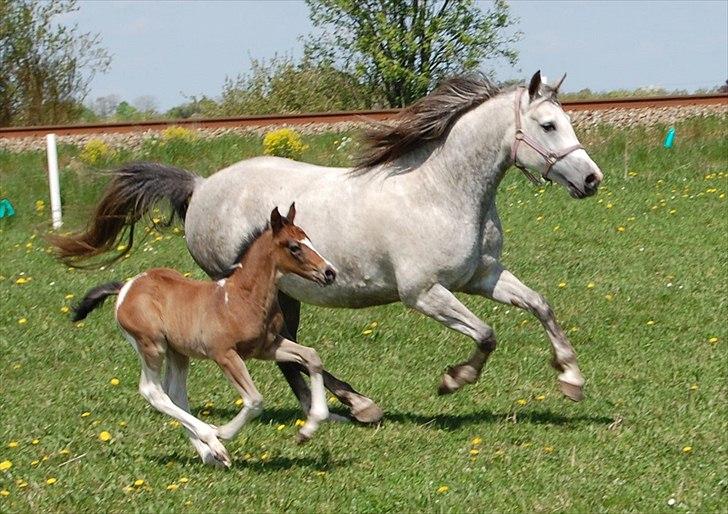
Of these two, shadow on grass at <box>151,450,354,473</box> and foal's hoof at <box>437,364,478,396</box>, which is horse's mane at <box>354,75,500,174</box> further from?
shadow on grass at <box>151,450,354,473</box>

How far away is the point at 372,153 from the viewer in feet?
25.5

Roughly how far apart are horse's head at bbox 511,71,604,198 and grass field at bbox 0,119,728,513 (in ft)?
4.65

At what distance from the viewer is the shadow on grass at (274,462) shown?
6.52m

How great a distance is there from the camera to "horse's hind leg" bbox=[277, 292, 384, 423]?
7363mm

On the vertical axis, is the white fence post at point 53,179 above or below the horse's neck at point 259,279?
below

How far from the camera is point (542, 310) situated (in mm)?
7305

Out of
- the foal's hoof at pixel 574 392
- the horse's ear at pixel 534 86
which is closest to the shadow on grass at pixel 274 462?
the foal's hoof at pixel 574 392

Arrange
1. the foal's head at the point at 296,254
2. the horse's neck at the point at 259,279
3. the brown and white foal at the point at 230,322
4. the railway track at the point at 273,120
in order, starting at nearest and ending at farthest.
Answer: the foal's head at the point at 296,254
the brown and white foal at the point at 230,322
the horse's neck at the point at 259,279
the railway track at the point at 273,120

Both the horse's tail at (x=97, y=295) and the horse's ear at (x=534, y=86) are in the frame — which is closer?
the horse's ear at (x=534, y=86)

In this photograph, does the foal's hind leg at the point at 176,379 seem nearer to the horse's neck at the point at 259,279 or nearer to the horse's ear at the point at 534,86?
the horse's neck at the point at 259,279

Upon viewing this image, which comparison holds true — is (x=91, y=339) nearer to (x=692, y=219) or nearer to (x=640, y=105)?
(x=692, y=219)

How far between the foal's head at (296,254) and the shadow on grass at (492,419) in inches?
57.2

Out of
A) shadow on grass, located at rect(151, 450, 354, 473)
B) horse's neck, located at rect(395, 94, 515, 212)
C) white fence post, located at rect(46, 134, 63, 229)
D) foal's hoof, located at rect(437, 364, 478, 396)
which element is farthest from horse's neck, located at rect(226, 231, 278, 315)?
white fence post, located at rect(46, 134, 63, 229)

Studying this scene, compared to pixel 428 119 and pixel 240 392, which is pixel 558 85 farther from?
pixel 240 392
